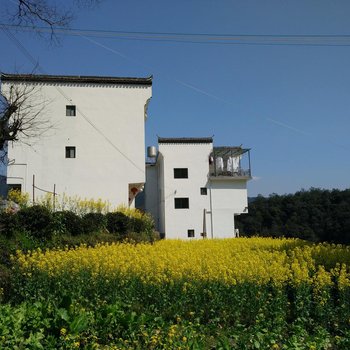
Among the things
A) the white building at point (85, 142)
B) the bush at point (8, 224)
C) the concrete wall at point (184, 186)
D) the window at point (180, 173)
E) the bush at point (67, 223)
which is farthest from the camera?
the window at point (180, 173)

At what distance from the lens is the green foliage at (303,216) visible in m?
39.0

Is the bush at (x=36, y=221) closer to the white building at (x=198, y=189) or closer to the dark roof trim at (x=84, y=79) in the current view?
the dark roof trim at (x=84, y=79)

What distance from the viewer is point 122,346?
4.26m

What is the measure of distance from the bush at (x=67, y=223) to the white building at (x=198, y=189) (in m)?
14.8

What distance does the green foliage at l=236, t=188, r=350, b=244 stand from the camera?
3900 centimetres

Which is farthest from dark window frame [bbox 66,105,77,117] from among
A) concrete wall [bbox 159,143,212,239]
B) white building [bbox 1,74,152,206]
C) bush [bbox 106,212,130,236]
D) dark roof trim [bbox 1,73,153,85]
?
concrete wall [bbox 159,143,212,239]

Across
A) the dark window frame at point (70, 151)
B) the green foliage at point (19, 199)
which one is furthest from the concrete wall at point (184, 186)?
the green foliage at point (19, 199)

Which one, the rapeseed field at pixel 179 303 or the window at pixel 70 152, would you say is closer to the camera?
the rapeseed field at pixel 179 303

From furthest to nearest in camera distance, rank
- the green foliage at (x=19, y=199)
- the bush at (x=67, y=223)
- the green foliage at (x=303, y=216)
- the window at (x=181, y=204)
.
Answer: the green foliage at (x=303, y=216)
the window at (x=181, y=204)
the green foliage at (x=19, y=199)
the bush at (x=67, y=223)

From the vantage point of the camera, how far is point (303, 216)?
4206 cm

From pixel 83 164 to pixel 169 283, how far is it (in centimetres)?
1439

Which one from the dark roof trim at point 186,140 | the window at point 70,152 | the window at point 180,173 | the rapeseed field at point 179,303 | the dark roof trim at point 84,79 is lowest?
the rapeseed field at point 179,303

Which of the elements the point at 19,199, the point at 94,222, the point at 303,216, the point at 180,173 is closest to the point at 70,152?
the point at 19,199

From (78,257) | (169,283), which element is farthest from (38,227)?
(169,283)
